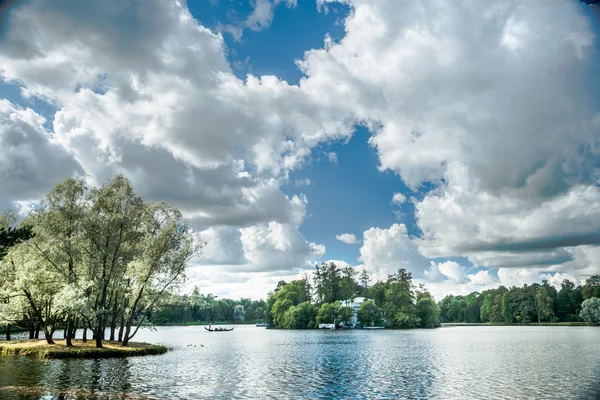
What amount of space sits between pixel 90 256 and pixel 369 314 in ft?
462

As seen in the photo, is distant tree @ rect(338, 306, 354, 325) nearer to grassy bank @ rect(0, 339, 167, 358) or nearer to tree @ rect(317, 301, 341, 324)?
tree @ rect(317, 301, 341, 324)

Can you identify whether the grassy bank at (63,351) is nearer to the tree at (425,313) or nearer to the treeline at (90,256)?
the treeline at (90,256)

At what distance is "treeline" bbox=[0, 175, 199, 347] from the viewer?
170 feet

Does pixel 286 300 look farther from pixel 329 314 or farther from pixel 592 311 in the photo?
pixel 592 311

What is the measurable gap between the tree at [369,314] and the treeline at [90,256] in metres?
129

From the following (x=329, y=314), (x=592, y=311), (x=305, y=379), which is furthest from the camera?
(x=329, y=314)

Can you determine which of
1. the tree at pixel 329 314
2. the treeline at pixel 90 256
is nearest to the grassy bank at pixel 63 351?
the treeline at pixel 90 256

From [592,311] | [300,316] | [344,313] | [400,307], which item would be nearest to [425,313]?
[400,307]

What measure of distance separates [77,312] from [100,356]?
6.27 metres

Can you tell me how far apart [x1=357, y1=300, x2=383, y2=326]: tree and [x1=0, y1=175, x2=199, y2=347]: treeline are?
424 ft

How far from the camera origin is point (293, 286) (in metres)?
195

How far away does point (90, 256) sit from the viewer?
180ft

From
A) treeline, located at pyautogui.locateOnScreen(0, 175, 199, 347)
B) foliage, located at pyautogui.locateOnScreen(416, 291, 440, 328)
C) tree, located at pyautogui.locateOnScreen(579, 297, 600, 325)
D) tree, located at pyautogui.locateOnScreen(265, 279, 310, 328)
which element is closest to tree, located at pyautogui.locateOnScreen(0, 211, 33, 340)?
treeline, located at pyautogui.locateOnScreen(0, 175, 199, 347)

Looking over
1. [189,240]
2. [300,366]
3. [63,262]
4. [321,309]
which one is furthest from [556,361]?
[321,309]
